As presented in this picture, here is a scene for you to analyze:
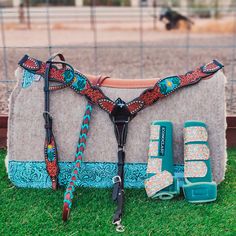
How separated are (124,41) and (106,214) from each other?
14.5 ft

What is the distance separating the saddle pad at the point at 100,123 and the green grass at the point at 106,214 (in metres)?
0.08

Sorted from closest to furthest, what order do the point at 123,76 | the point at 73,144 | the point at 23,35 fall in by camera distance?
the point at 73,144 → the point at 123,76 → the point at 23,35

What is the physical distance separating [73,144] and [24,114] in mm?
188

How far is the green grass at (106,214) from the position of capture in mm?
1502

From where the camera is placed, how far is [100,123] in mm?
1733

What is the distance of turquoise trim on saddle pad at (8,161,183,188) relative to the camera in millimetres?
1738

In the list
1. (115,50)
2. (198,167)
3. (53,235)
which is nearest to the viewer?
(53,235)

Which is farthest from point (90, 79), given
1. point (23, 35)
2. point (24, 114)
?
point (23, 35)

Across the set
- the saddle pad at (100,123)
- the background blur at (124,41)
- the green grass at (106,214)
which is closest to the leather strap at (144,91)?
the saddle pad at (100,123)

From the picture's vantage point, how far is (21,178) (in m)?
1.77

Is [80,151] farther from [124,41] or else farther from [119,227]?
[124,41]

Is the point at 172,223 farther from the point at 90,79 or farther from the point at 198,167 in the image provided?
the point at 90,79

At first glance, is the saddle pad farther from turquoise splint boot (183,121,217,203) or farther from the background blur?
the background blur

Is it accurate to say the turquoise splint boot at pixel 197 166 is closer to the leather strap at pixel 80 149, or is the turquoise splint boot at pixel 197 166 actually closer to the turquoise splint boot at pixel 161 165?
the turquoise splint boot at pixel 161 165
